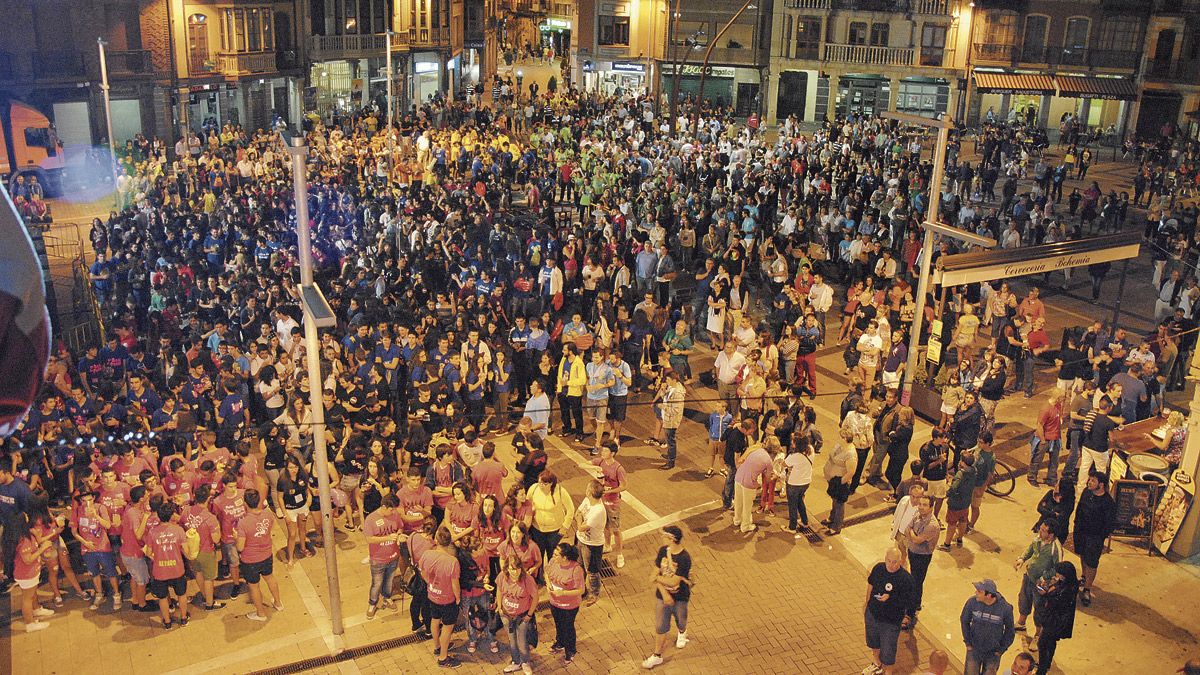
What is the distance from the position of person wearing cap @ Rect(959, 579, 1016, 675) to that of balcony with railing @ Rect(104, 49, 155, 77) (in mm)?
39143

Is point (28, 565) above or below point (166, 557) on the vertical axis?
below

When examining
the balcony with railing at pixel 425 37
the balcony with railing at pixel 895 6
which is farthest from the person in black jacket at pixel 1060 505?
the balcony with railing at pixel 425 37

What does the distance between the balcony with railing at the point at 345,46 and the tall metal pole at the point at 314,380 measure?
42.5 meters

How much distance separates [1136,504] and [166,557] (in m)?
11.2

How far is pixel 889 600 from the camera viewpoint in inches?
381

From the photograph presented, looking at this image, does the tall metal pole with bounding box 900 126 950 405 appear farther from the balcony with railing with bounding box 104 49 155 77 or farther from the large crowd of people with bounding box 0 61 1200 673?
the balcony with railing with bounding box 104 49 155 77

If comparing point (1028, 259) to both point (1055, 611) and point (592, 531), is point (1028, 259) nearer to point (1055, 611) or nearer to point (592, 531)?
point (1055, 611)

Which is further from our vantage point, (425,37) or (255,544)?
(425,37)

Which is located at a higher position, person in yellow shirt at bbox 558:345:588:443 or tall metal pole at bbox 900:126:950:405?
tall metal pole at bbox 900:126:950:405

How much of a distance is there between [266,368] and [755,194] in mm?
14253

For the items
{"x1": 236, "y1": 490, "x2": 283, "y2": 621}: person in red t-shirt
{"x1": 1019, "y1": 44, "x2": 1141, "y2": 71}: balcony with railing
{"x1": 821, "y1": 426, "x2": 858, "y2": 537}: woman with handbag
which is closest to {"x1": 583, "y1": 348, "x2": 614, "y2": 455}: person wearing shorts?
{"x1": 821, "y1": 426, "x2": 858, "y2": 537}: woman with handbag

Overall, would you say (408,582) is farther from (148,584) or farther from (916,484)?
(916,484)

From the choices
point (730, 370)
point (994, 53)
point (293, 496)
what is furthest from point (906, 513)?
point (994, 53)

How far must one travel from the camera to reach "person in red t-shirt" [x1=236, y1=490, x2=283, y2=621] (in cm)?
1076
